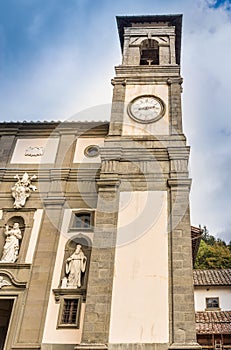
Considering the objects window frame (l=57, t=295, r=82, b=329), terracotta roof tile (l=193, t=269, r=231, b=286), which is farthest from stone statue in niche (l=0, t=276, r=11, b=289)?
terracotta roof tile (l=193, t=269, r=231, b=286)

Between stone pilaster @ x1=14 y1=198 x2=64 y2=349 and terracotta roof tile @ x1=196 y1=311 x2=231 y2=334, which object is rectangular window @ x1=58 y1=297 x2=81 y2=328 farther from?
terracotta roof tile @ x1=196 y1=311 x2=231 y2=334

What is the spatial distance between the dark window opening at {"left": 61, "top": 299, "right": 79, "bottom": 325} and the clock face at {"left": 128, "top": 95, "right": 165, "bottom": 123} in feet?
24.4

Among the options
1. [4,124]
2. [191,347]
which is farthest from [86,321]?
[4,124]

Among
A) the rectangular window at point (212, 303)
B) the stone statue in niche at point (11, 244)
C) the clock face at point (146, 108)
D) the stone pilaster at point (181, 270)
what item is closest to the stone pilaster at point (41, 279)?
the stone statue in niche at point (11, 244)

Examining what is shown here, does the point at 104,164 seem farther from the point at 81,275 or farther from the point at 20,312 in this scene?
the point at 20,312

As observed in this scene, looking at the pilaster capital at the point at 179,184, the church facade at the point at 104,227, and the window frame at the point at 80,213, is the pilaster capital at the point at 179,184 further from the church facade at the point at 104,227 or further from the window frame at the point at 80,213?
the window frame at the point at 80,213

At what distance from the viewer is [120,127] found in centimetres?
1589

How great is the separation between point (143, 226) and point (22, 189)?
5.15 metres

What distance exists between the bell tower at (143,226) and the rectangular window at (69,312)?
3.85ft

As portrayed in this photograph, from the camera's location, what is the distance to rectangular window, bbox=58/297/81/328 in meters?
12.1

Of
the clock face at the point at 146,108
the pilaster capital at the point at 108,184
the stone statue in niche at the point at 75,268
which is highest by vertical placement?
the clock face at the point at 146,108

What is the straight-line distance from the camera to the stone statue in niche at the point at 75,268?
42.1 feet

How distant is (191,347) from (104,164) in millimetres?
6792

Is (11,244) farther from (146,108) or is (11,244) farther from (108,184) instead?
(146,108)
